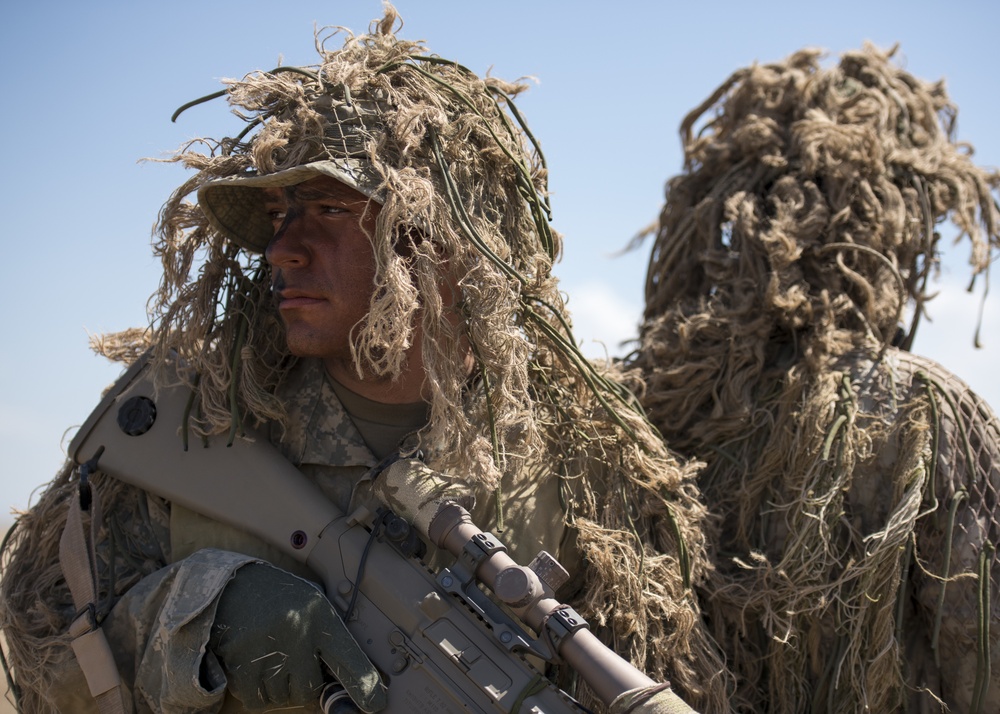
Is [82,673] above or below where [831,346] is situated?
below

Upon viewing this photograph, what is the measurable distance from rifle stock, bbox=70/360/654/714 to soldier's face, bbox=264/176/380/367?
1.04 ft

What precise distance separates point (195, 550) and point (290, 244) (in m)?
0.75

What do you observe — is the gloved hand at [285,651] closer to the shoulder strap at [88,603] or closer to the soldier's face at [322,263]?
the shoulder strap at [88,603]

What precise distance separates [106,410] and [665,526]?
4.64 ft

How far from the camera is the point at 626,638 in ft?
8.16

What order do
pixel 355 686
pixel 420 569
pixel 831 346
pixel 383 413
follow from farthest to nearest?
pixel 831 346, pixel 383 413, pixel 420 569, pixel 355 686

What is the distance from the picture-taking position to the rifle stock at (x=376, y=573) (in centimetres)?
212

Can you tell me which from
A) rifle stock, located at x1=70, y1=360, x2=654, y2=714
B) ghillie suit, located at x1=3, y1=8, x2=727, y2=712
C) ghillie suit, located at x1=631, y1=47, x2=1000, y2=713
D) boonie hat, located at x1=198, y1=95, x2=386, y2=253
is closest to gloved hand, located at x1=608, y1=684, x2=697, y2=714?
rifle stock, located at x1=70, y1=360, x2=654, y2=714

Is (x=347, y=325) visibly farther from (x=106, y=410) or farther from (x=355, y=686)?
(x=355, y=686)

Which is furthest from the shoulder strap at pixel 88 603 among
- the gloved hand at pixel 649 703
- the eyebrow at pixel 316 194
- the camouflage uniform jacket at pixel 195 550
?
the gloved hand at pixel 649 703

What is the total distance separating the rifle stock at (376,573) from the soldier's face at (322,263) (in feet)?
1.04

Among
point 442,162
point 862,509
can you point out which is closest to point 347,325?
point 442,162

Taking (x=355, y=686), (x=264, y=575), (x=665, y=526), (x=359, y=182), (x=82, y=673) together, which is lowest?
(x=82, y=673)

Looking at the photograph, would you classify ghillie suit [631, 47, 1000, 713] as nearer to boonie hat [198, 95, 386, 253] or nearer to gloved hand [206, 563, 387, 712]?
gloved hand [206, 563, 387, 712]
